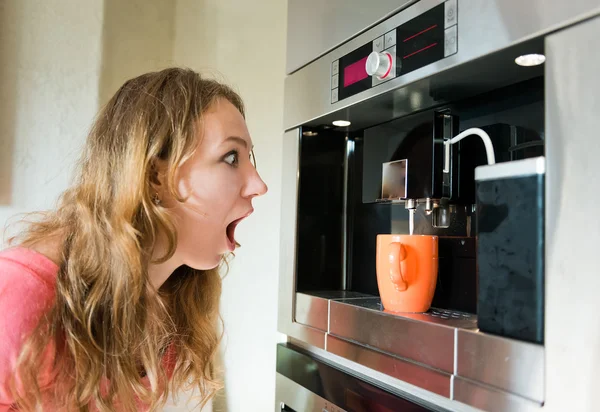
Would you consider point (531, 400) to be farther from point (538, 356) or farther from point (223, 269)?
point (223, 269)

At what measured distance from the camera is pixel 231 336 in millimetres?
1377

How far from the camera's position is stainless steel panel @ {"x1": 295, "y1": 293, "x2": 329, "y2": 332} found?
2.66ft

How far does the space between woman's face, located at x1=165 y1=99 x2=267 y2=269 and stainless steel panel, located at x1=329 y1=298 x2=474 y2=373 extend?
0.73ft

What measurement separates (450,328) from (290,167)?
0.46 metres

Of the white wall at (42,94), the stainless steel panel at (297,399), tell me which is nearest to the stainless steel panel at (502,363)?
the stainless steel panel at (297,399)

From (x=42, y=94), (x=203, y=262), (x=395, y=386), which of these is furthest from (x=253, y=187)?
(x=42, y=94)

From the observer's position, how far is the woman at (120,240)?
677 mm

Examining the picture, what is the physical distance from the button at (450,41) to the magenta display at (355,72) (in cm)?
15

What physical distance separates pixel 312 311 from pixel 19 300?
1.44 feet

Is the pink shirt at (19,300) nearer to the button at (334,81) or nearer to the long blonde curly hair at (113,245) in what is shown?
the long blonde curly hair at (113,245)

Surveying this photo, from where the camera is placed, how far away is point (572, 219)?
458 mm

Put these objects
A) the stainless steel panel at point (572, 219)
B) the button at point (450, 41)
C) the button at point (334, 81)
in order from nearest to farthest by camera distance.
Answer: the stainless steel panel at point (572, 219) → the button at point (450, 41) → the button at point (334, 81)

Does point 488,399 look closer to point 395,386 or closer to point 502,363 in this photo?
point 502,363

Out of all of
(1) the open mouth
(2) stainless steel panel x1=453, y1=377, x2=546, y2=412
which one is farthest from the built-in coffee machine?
(1) the open mouth
